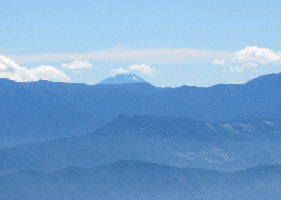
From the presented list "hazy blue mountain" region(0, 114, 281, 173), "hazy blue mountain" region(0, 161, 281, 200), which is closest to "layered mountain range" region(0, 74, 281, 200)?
"hazy blue mountain" region(0, 161, 281, 200)

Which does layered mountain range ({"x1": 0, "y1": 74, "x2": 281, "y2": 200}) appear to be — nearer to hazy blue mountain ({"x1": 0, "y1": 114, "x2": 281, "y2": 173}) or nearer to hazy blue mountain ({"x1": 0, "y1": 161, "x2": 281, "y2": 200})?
hazy blue mountain ({"x1": 0, "y1": 161, "x2": 281, "y2": 200})

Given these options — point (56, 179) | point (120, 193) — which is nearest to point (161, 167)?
point (120, 193)

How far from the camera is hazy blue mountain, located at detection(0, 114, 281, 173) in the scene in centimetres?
13438

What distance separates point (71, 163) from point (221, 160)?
150ft

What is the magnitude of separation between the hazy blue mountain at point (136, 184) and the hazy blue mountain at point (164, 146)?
79.3 ft

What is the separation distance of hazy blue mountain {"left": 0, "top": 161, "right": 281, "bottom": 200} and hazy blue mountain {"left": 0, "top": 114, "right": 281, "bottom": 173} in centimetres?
2417

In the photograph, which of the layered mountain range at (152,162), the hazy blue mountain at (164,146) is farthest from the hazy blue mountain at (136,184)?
the hazy blue mountain at (164,146)

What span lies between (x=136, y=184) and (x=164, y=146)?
52.9 m

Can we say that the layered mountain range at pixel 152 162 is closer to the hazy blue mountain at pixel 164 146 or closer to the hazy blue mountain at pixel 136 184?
the hazy blue mountain at pixel 136 184

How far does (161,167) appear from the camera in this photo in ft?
357

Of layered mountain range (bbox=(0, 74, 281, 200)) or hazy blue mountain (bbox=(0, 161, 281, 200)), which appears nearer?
hazy blue mountain (bbox=(0, 161, 281, 200))

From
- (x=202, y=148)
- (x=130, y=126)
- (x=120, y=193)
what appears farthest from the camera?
(x=130, y=126)

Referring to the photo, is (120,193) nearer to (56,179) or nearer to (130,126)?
(56,179)

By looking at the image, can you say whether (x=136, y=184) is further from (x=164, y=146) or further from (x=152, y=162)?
(x=164, y=146)
